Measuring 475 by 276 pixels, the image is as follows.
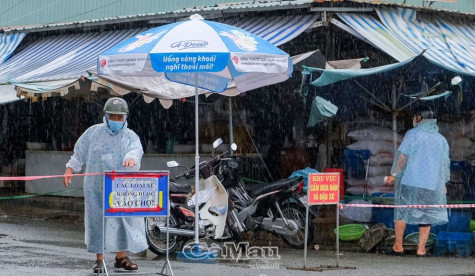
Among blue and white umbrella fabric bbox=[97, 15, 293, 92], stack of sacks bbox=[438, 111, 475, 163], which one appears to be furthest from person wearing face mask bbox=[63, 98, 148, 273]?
stack of sacks bbox=[438, 111, 475, 163]

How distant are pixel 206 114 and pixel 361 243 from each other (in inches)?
227

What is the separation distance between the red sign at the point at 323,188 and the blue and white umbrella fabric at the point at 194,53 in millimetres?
1382

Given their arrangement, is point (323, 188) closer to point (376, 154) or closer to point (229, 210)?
point (229, 210)

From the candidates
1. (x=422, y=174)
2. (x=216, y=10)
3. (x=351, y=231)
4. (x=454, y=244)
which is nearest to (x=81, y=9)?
(x=216, y=10)

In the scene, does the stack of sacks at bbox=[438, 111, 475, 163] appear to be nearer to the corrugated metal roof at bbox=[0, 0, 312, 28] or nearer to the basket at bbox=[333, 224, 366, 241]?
the basket at bbox=[333, 224, 366, 241]

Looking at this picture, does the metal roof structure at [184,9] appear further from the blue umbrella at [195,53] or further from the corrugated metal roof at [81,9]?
the blue umbrella at [195,53]

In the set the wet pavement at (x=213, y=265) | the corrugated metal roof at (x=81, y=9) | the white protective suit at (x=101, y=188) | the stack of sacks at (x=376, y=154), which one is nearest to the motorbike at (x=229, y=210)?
the wet pavement at (x=213, y=265)

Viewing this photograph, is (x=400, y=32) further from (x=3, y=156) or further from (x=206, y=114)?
(x=3, y=156)

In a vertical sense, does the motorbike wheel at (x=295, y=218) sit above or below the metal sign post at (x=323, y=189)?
below

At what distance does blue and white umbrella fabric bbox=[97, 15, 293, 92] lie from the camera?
35.7ft

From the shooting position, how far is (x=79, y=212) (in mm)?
18719

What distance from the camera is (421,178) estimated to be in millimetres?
13484

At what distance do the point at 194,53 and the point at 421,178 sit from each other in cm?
438

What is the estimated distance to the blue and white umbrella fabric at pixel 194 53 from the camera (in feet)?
35.7
